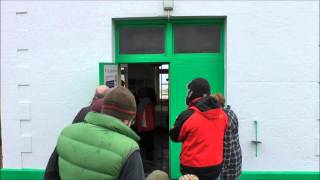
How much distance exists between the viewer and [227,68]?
19.5 ft

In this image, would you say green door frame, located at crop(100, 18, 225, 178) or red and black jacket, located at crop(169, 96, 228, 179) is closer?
red and black jacket, located at crop(169, 96, 228, 179)

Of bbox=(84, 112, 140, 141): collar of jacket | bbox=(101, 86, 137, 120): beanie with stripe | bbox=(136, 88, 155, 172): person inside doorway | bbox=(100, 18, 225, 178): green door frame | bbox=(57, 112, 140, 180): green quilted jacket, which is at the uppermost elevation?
bbox=(100, 18, 225, 178): green door frame

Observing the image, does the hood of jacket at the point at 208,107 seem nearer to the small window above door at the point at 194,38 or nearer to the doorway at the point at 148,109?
the small window above door at the point at 194,38

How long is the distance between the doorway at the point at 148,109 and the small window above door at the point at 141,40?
1.80 feet

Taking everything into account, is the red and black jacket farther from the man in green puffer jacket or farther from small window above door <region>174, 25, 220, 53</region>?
small window above door <region>174, 25, 220, 53</region>

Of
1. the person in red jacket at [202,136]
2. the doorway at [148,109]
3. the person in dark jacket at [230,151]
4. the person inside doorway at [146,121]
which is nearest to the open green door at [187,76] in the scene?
the doorway at [148,109]

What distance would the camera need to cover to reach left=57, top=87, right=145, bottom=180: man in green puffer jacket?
6.57ft

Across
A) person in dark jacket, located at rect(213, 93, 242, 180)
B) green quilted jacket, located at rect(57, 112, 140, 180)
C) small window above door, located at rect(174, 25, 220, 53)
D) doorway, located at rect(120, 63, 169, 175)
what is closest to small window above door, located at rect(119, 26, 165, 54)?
small window above door, located at rect(174, 25, 220, 53)

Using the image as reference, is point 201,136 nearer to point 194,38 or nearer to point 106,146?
point 106,146

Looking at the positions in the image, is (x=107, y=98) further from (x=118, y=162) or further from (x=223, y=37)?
(x=223, y=37)

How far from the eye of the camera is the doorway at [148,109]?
7634 mm

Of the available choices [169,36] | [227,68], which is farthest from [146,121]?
[227,68]

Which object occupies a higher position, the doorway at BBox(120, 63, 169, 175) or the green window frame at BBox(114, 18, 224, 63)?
the green window frame at BBox(114, 18, 224, 63)

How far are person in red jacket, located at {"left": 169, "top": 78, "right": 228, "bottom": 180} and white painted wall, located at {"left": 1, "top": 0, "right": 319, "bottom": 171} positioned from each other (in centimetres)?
217
